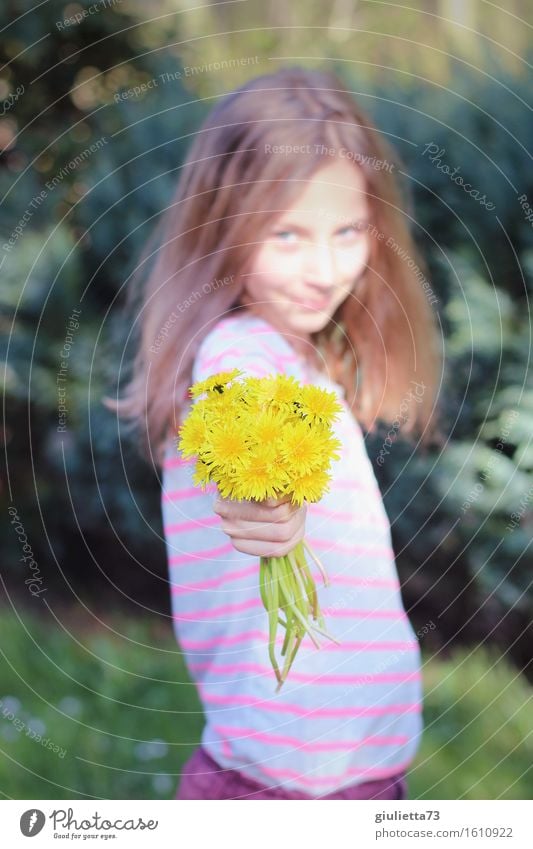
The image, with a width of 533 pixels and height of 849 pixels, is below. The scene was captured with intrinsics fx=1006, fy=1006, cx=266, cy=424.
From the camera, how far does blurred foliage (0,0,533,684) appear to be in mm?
1712

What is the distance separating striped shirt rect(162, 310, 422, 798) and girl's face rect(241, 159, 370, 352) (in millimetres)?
40

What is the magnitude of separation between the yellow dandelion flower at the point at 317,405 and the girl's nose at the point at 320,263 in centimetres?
31

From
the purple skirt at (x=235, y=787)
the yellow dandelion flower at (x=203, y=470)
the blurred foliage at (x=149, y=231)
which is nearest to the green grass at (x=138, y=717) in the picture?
the blurred foliage at (x=149, y=231)

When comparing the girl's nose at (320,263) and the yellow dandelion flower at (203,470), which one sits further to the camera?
the girl's nose at (320,263)

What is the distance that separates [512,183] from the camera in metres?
1.69

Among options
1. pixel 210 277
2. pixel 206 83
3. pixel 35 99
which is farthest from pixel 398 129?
pixel 35 99

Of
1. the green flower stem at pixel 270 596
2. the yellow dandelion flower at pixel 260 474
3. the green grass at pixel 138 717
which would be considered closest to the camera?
the yellow dandelion flower at pixel 260 474

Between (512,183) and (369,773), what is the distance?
98 centimetres

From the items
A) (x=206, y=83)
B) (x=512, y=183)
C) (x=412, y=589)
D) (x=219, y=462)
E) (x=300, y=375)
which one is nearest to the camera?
(x=219, y=462)

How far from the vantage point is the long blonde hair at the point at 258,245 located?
1.38m

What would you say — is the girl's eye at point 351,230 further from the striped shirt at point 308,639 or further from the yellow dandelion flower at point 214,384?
A: the yellow dandelion flower at point 214,384

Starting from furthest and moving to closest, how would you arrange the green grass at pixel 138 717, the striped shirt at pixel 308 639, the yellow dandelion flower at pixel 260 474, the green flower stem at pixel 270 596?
the green grass at pixel 138 717 < the striped shirt at pixel 308 639 < the green flower stem at pixel 270 596 < the yellow dandelion flower at pixel 260 474
